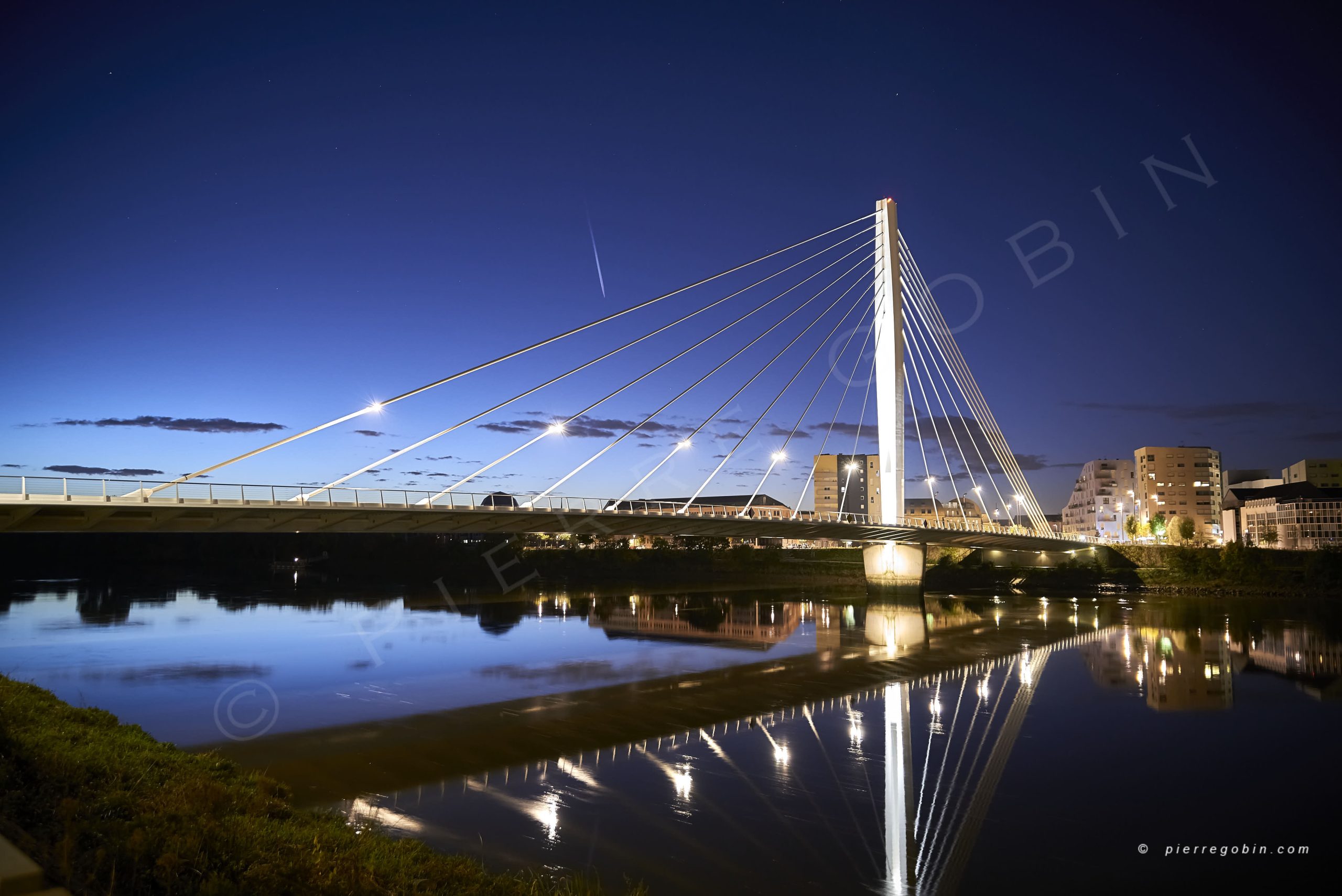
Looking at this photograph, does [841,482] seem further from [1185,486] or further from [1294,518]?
[1294,518]

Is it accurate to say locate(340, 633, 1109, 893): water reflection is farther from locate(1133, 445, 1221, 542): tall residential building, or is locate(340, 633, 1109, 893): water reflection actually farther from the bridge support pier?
locate(1133, 445, 1221, 542): tall residential building

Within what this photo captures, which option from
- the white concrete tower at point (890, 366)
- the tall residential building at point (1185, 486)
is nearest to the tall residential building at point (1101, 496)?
the tall residential building at point (1185, 486)

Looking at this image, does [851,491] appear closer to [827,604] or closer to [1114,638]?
[827,604]

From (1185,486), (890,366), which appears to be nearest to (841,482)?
(1185,486)

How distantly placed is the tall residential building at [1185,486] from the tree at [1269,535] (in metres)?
23.1

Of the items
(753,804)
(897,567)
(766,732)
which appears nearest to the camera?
(753,804)

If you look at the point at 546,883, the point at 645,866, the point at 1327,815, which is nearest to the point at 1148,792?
the point at 1327,815

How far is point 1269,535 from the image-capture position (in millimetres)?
83500

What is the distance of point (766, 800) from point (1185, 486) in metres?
121

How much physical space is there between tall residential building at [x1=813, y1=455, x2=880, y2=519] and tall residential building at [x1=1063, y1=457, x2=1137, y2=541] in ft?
102

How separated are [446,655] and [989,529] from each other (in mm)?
37897

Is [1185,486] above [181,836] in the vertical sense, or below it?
above

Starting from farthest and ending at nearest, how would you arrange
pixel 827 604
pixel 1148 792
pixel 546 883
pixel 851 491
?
pixel 851 491 < pixel 827 604 < pixel 1148 792 < pixel 546 883

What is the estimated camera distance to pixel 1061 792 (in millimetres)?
12914
